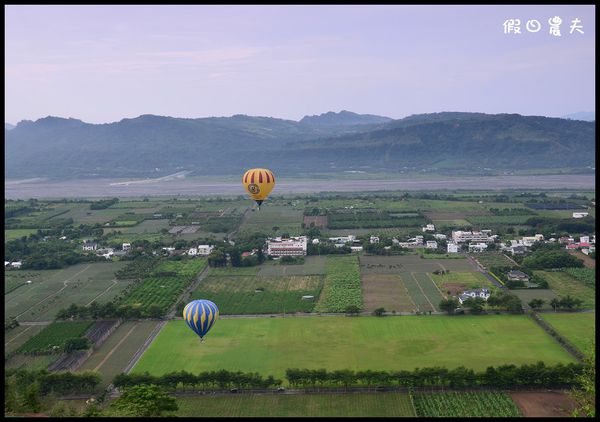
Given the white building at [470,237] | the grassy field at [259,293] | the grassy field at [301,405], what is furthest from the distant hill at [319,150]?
the grassy field at [301,405]

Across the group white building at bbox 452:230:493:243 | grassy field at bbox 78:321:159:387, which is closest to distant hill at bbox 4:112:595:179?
white building at bbox 452:230:493:243

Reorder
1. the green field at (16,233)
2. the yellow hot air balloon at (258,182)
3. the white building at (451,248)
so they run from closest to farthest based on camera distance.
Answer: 1. the yellow hot air balloon at (258,182)
2. the white building at (451,248)
3. the green field at (16,233)

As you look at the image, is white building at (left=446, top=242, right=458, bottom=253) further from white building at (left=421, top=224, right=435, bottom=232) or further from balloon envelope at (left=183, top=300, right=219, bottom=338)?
balloon envelope at (left=183, top=300, right=219, bottom=338)

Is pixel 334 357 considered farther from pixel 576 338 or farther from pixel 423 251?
pixel 423 251

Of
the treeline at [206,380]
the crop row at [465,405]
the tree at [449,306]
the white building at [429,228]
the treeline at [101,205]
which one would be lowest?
the crop row at [465,405]

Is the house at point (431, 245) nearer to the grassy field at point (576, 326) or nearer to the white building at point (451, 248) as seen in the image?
the white building at point (451, 248)

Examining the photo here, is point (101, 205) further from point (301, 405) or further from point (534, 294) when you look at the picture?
point (301, 405)
